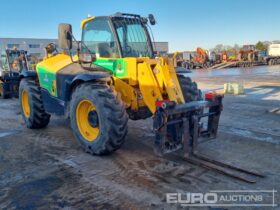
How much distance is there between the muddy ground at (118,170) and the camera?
3.70m

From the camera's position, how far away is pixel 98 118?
4988mm

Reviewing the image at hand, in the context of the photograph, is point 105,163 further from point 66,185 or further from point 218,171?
point 218,171

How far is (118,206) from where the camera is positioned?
3479 mm

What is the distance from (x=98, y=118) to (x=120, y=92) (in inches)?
27.5

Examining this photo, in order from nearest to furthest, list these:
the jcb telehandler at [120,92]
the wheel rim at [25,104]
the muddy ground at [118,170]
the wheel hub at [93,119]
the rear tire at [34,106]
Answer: the muddy ground at [118,170]
the jcb telehandler at [120,92]
the wheel hub at [93,119]
the rear tire at [34,106]
the wheel rim at [25,104]

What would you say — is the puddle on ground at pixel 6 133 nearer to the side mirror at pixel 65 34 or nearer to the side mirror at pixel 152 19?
the side mirror at pixel 65 34

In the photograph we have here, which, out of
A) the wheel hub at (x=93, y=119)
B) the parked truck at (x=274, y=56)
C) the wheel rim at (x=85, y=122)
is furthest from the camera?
the parked truck at (x=274, y=56)

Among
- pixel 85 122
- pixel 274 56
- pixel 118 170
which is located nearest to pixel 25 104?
pixel 85 122

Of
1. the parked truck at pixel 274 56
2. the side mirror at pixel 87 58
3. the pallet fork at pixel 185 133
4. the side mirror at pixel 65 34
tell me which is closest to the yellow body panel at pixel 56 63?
the side mirror at pixel 87 58

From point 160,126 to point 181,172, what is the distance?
74cm

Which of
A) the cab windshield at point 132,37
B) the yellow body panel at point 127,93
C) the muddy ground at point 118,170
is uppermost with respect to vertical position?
the cab windshield at point 132,37

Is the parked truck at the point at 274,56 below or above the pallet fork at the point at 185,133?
above

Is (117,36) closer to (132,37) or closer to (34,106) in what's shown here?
(132,37)

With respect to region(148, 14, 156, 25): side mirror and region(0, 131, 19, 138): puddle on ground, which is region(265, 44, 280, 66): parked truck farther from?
region(0, 131, 19, 138): puddle on ground
